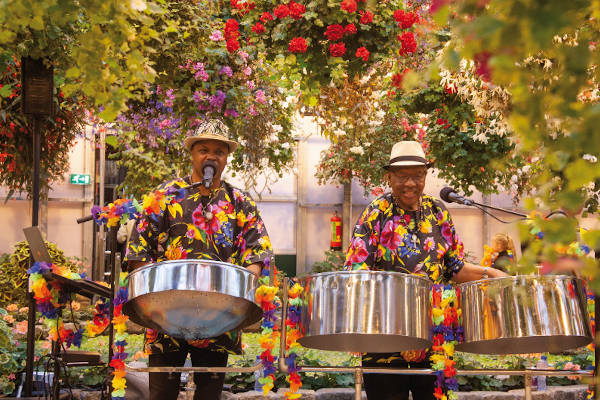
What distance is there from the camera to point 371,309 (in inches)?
86.3

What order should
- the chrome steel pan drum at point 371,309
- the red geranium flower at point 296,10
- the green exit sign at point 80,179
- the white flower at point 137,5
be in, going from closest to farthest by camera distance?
1. the white flower at point 137,5
2. the chrome steel pan drum at point 371,309
3. the red geranium flower at point 296,10
4. the green exit sign at point 80,179

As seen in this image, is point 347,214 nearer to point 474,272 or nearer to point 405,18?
Result: point 405,18

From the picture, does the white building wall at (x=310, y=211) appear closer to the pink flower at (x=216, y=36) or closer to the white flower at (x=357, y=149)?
the white flower at (x=357, y=149)

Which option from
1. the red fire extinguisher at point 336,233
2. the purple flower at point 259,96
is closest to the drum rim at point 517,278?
the purple flower at point 259,96

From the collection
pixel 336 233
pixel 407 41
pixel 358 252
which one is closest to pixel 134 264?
pixel 358 252

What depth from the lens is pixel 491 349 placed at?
2.44 meters

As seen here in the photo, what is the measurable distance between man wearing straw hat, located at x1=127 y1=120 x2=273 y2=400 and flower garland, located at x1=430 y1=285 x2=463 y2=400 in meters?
0.56

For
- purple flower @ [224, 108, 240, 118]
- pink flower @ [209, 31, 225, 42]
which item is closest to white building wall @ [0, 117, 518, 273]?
purple flower @ [224, 108, 240, 118]

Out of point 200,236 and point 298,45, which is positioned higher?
point 298,45

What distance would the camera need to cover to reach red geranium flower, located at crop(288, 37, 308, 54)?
3172 mm

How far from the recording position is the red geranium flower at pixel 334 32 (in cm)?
316

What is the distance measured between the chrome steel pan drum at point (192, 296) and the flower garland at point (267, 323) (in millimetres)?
38

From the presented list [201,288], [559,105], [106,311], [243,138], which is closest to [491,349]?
[201,288]

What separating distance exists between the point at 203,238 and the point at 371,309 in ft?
1.94
